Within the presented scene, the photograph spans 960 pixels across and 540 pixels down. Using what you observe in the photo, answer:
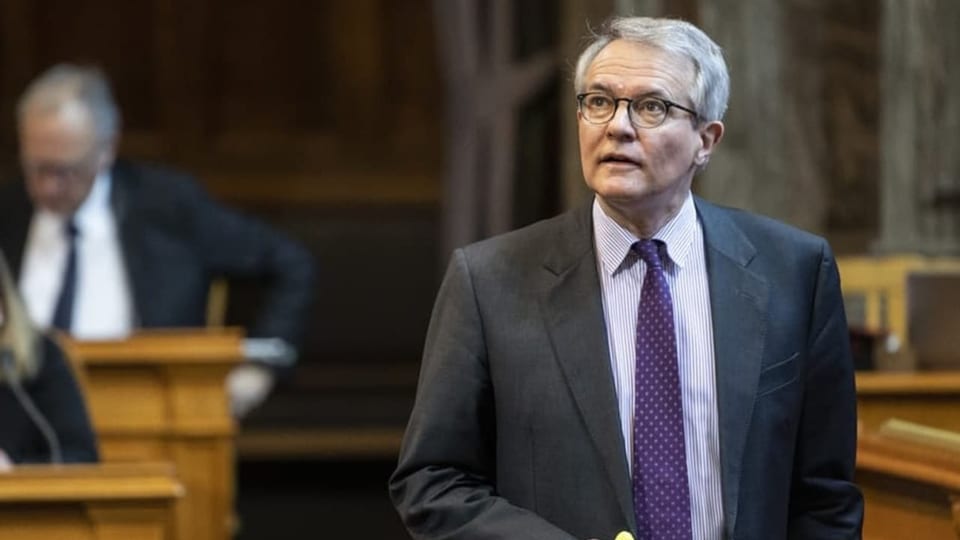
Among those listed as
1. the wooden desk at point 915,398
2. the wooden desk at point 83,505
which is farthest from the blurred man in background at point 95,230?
the wooden desk at point 915,398

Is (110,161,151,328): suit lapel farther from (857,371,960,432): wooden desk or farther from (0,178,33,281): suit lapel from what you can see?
(857,371,960,432): wooden desk

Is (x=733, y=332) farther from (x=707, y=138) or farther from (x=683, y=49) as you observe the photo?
(x=683, y=49)

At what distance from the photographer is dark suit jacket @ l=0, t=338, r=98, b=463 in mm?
5293

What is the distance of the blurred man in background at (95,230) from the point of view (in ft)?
22.6

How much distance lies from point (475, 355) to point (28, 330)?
2.38m

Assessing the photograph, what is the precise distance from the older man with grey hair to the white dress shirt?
12.8ft

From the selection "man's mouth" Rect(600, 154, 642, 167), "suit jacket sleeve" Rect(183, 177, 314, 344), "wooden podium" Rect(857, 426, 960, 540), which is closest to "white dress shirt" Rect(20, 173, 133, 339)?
"suit jacket sleeve" Rect(183, 177, 314, 344)

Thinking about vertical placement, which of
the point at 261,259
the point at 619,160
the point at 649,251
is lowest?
the point at 261,259

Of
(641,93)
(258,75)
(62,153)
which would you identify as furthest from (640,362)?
(258,75)

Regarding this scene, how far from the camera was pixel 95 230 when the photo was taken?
7012 millimetres

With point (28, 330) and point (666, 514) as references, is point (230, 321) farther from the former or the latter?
point (666, 514)

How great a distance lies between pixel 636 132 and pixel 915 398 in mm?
2014

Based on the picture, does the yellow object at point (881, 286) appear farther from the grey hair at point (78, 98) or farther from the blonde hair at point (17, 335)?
the grey hair at point (78, 98)

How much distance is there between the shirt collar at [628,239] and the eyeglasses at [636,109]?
191mm
